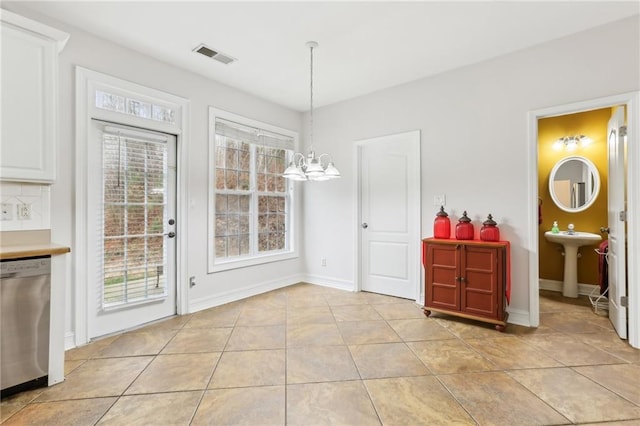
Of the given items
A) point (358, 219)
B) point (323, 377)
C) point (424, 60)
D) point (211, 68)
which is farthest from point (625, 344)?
point (211, 68)

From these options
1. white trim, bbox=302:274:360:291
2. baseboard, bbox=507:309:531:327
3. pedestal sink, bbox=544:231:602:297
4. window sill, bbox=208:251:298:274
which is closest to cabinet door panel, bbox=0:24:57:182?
window sill, bbox=208:251:298:274

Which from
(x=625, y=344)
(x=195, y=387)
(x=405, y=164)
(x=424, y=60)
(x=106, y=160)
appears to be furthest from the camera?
(x=405, y=164)

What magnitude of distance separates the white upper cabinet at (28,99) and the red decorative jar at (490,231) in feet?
12.4

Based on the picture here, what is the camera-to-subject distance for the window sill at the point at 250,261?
375 cm

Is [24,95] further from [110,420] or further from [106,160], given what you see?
[110,420]

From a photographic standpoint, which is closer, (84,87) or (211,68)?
(84,87)

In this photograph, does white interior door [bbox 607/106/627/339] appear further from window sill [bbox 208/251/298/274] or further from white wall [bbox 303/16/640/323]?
window sill [bbox 208/251/298/274]

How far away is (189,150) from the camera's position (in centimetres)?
345

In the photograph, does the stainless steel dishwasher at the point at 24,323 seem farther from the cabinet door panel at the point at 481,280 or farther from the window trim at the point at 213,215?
the cabinet door panel at the point at 481,280

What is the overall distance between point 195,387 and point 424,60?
142 inches

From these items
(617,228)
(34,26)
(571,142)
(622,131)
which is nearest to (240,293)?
(34,26)

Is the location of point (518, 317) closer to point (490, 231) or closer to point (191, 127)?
point (490, 231)

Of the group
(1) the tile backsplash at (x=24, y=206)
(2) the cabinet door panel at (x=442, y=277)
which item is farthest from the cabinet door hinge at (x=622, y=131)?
(1) the tile backsplash at (x=24, y=206)

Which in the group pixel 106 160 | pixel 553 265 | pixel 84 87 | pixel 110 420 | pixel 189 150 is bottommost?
pixel 110 420
